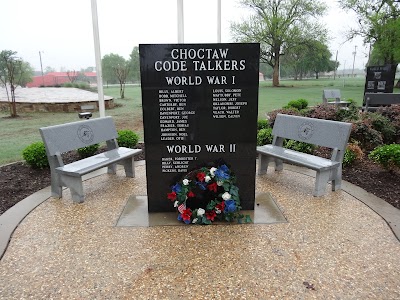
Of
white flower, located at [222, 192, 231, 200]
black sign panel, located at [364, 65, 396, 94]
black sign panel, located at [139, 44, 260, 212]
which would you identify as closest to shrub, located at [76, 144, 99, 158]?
black sign panel, located at [139, 44, 260, 212]

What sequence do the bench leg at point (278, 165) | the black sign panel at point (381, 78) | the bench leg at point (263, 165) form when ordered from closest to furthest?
the bench leg at point (263, 165), the bench leg at point (278, 165), the black sign panel at point (381, 78)

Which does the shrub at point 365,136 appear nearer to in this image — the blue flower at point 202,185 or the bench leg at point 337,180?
the bench leg at point 337,180

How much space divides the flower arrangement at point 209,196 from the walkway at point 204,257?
0.13 m

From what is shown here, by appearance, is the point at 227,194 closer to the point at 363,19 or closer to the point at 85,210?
the point at 85,210

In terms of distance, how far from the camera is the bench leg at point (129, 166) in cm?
510

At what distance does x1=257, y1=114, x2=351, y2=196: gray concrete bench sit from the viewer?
14.1 ft

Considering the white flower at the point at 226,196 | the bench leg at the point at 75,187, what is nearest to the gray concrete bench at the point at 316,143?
the white flower at the point at 226,196

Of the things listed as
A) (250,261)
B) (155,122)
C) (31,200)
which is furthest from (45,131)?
(250,261)

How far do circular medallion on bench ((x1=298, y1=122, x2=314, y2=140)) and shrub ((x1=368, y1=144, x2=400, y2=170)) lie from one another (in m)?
1.19

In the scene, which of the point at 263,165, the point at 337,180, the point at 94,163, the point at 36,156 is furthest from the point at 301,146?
the point at 36,156

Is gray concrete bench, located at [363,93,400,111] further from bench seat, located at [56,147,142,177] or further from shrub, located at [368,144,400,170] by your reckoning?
bench seat, located at [56,147,142,177]

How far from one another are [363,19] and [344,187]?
35.9 m

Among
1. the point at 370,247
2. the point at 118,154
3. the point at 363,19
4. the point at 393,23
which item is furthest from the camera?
the point at 363,19

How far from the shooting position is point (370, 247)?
3.07 m
